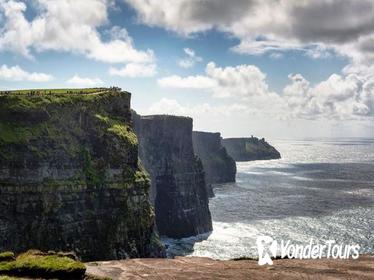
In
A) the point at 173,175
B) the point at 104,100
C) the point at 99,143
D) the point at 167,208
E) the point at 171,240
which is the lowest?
the point at 171,240

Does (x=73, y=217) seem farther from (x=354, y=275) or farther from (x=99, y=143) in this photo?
(x=354, y=275)

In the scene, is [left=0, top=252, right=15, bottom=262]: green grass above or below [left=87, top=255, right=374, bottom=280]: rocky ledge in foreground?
above

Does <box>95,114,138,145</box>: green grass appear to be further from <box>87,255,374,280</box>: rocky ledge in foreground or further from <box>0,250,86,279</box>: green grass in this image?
<box>0,250,86,279</box>: green grass

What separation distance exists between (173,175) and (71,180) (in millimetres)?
63655

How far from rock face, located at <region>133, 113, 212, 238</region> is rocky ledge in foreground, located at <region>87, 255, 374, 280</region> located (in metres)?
97.8

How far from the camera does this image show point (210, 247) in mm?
114312

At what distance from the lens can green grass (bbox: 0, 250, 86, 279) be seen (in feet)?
84.3

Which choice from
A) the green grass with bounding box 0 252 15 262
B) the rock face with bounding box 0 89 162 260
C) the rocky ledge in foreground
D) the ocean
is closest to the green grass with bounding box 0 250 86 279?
the green grass with bounding box 0 252 15 262

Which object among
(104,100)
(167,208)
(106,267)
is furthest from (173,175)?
(106,267)

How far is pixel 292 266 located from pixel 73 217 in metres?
Result: 50.7

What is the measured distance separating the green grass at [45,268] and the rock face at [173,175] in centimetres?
10216

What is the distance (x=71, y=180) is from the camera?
76062 millimetres

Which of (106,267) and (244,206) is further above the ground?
(106,267)

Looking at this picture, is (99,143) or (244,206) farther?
(244,206)
